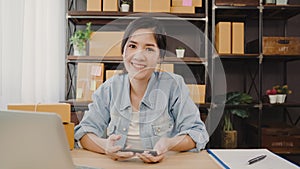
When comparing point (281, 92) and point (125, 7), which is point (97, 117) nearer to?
point (125, 7)

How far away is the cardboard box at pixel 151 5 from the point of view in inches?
98.3

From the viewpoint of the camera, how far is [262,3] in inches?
102

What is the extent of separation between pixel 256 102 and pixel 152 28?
62.3 inches

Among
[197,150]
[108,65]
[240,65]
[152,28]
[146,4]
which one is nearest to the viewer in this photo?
[197,150]

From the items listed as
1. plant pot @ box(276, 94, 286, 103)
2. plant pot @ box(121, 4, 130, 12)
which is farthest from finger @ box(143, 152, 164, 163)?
plant pot @ box(276, 94, 286, 103)

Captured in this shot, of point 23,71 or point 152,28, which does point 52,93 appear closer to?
point 23,71

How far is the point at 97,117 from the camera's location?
1270 mm

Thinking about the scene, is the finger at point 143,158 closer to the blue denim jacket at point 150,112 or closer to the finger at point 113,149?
the finger at point 113,149

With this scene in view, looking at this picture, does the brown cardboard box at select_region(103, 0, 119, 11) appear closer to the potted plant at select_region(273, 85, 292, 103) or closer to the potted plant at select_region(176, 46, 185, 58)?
the potted plant at select_region(176, 46, 185, 58)

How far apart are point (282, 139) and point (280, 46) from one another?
0.72 meters

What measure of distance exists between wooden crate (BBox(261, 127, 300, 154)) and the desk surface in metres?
1.57

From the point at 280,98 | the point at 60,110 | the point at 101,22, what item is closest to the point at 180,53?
the point at 101,22

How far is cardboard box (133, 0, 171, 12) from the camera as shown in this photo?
2.50 m

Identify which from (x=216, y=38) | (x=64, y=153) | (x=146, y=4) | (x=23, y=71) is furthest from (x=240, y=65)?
(x=64, y=153)
